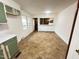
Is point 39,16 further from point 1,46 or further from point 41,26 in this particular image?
point 1,46

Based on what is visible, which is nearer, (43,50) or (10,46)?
(10,46)

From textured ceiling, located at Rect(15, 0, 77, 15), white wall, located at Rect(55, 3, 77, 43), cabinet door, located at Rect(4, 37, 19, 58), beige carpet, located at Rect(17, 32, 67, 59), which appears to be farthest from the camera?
white wall, located at Rect(55, 3, 77, 43)

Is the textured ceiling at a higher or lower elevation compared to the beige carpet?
higher

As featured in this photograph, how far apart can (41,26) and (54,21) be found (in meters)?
1.71

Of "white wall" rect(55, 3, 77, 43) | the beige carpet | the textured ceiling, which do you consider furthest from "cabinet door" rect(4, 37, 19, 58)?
"white wall" rect(55, 3, 77, 43)

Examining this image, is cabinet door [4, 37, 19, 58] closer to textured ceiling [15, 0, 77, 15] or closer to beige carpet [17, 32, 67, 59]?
beige carpet [17, 32, 67, 59]

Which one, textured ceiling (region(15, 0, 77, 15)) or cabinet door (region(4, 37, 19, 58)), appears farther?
textured ceiling (region(15, 0, 77, 15))

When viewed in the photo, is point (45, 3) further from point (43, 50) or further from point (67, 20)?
point (43, 50)

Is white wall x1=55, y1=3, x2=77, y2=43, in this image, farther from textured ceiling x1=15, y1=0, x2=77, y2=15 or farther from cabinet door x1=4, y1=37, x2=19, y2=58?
cabinet door x1=4, y1=37, x2=19, y2=58

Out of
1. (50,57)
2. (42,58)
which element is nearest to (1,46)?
(42,58)

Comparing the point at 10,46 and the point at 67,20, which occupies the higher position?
the point at 67,20

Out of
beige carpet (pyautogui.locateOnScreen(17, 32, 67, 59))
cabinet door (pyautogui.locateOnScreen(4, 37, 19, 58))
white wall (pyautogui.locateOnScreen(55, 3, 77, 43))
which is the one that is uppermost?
white wall (pyautogui.locateOnScreen(55, 3, 77, 43))

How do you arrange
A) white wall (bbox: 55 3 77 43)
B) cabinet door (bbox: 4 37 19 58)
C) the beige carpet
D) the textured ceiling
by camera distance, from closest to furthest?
cabinet door (bbox: 4 37 19 58), the beige carpet, the textured ceiling, white wall (bbox: 55 3 77 43)

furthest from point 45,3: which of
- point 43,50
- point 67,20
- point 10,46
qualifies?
point 10,46
